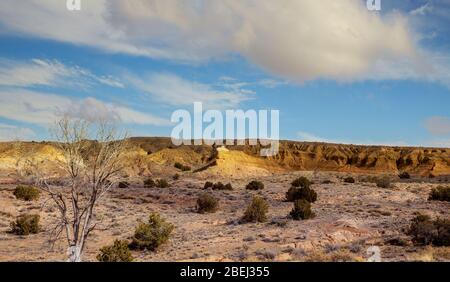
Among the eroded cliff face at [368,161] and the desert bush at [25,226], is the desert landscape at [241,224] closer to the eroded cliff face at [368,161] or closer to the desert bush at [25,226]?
the desert bush at [25,226]

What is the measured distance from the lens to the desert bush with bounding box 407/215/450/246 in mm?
15289

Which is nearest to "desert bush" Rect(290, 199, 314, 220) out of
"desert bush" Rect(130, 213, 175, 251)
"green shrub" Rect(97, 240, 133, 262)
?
"desert bush" Rect(130, 213, 175, 251)

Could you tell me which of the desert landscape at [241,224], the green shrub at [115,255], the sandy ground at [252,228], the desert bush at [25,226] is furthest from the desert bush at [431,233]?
the desert bush at [25,226]

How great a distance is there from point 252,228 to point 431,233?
7.74 metres

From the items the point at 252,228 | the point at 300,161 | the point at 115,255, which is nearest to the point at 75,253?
the point at 115,255

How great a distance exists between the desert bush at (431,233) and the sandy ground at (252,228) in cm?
49

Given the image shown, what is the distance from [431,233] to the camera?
1552 cm

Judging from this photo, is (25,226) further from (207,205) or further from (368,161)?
(368,161)

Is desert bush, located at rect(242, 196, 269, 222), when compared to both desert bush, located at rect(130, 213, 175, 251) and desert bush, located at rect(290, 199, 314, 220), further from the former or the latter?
desert bush, located at rect(130, 213, 175, 251)

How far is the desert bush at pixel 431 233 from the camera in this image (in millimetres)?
15289

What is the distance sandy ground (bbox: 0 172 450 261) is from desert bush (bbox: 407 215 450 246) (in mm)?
487

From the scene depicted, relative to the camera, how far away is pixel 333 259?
41.5 feet

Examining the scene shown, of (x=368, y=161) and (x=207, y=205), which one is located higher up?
(x=368, y=161)
